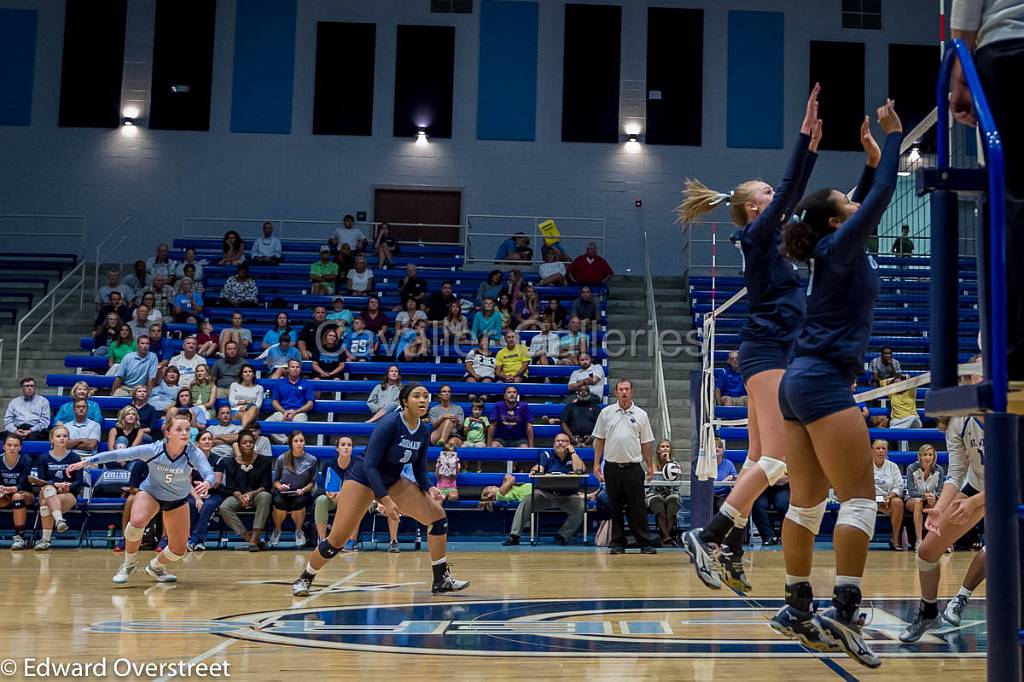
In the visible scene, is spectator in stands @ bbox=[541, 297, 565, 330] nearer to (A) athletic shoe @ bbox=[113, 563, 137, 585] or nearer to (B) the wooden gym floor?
(B) the wooden gym floor

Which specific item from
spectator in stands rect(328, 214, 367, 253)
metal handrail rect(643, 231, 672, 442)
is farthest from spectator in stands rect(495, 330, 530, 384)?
spectator in stands rect(328, 214, 367, 253)

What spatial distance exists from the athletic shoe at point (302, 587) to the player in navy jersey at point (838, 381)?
187 inches

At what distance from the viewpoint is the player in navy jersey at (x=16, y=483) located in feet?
39.0

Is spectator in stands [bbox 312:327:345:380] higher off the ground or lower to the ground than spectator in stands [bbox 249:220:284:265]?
lower

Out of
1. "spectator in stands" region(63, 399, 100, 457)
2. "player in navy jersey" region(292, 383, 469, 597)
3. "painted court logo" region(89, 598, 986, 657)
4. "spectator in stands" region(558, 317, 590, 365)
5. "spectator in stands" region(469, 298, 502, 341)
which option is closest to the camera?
"painted court logo" region(89, 598, 986, 657)

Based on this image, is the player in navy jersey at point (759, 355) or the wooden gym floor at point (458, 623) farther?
the wooden gym floor at point (458, 623)

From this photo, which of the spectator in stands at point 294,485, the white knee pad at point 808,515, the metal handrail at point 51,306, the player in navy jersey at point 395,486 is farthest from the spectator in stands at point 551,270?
the white knee pad at point 808,515

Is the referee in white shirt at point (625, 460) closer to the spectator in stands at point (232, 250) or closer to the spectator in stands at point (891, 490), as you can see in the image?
the spectator in stands at point (891, 490)

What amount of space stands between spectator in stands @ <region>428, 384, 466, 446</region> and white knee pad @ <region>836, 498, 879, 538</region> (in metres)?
9.85

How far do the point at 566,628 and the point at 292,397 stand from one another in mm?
8866

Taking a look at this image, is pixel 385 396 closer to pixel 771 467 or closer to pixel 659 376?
pixel 659 376

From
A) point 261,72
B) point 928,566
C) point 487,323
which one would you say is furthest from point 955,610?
point 261,72

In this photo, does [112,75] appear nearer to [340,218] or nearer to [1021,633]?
[340,218]

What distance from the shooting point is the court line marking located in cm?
511
